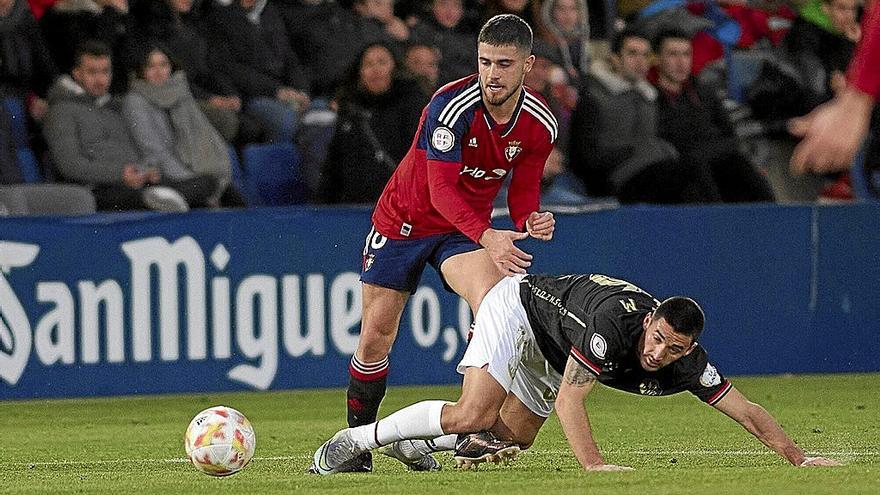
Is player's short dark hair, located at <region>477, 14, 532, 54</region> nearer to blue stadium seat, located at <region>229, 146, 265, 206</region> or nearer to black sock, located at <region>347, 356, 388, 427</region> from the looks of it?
black sock, located at <region>347, 356, 388, 427</region>

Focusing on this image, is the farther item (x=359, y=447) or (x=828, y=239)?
(x=828, y=239)

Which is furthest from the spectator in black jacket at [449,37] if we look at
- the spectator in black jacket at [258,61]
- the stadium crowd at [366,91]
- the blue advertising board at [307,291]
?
the blue advertising board at [307,291]

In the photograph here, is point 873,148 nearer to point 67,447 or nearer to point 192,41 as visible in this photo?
point 192,41

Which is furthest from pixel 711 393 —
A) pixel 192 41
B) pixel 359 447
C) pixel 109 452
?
pixel 192 41

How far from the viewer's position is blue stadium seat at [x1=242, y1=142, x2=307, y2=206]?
1307 centimetres

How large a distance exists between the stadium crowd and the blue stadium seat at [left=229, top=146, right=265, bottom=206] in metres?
0.02

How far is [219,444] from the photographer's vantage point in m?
7.20

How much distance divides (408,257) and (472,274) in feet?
1.39

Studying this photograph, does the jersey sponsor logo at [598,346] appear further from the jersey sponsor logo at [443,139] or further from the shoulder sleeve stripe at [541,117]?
the shoulder sleeve stripe at [541,117]

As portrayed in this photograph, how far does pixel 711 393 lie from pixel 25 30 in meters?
7.25

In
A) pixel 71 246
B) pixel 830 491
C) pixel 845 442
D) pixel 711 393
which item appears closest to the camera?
pixel 830 491

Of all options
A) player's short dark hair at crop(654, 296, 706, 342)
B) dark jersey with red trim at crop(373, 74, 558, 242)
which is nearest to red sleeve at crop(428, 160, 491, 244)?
dark jersey with red trim at crop(373, 74, 558, 242)

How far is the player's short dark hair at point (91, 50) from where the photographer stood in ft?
40.3

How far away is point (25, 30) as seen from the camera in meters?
12.6
